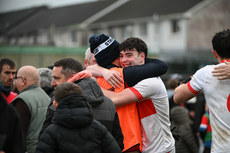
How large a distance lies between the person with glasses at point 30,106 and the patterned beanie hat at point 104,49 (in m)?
1.24

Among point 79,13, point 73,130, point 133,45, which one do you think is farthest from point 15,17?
point 73,130

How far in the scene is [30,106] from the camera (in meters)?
5.11

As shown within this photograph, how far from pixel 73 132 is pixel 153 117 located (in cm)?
106

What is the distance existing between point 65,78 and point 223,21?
44.9 meters

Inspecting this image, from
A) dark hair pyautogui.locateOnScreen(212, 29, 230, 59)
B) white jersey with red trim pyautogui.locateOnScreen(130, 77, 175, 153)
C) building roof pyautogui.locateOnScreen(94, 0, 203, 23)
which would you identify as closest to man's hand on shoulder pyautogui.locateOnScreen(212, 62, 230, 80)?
dark hair pyautogui.locateOnScreen(212, 29, 230, 59)

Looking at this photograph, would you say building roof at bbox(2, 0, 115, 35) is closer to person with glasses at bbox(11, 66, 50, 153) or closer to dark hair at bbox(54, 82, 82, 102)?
person with glasses at bbox(11, 66, 50, 153)

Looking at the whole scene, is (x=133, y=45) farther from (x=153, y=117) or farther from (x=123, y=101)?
(x=153, y=117)

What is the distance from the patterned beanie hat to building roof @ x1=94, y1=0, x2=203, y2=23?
1539 inches

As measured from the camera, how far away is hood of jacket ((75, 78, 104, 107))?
3.86 m

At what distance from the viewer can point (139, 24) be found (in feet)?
149

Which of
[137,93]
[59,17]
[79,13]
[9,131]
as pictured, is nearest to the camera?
Answer: [9,131]

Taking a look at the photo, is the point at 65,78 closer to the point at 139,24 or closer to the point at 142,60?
the point at 142,60

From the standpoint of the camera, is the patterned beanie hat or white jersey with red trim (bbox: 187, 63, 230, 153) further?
the patterned beanie hat

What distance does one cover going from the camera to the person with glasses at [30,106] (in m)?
5.07
